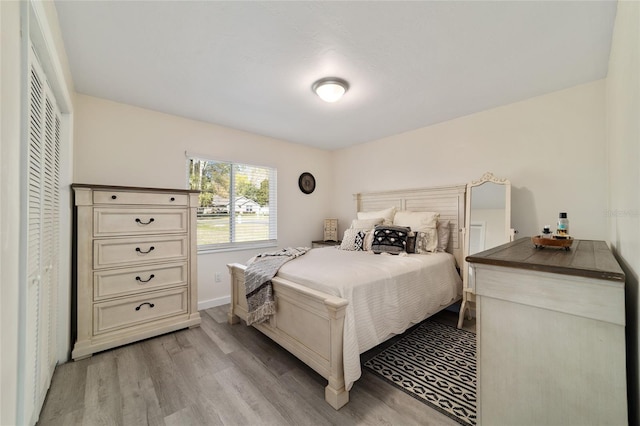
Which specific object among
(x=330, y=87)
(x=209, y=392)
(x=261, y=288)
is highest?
(x=330, y=87)

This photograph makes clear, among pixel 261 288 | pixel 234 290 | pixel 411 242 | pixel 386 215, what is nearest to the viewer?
pixel 261 288

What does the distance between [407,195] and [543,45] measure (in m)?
2.04

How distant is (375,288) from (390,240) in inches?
41.6

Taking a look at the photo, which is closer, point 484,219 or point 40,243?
point 40,243

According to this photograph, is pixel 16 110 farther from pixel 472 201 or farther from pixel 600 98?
pixel 600 98

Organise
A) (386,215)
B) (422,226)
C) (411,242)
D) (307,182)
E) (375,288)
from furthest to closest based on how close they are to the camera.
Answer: (307,182) < (386,215) < (422,226) < (411,242) < (375,288)

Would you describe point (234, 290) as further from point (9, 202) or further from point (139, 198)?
point (9, 202)

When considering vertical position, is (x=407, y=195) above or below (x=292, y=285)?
above

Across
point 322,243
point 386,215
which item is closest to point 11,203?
point 386,215

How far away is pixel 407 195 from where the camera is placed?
359cm

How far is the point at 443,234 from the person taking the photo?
3078mm

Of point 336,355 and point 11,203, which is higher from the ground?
point 11,203

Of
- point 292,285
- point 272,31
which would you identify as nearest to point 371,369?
→ point 292,285

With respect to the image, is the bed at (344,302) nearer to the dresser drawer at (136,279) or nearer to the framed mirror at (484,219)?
the framed mirror at (484,219)
